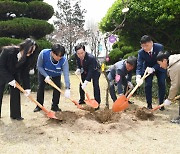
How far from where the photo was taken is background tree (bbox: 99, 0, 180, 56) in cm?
639

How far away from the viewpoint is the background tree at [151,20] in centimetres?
639

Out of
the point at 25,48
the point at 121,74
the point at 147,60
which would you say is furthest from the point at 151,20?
the point at 25,48

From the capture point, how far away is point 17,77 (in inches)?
190

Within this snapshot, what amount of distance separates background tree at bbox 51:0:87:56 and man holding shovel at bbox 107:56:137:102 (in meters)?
18.7

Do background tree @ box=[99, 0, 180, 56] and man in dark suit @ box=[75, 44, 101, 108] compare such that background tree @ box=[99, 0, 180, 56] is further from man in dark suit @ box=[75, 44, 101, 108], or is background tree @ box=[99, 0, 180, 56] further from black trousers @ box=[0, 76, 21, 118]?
black trousers @ box=[0, 76, 21, 118]

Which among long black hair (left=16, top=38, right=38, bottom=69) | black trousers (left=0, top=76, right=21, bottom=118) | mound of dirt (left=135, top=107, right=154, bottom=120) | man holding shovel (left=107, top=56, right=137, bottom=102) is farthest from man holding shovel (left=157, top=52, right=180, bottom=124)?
black trousers (left=0, top=76, right=21, bottom=118)

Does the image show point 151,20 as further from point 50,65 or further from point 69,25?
point 69,25

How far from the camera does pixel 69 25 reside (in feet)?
84.0

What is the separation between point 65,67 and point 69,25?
68.9 ft

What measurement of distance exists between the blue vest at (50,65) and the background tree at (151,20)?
92.8 inches

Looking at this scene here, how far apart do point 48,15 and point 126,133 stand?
6.46 m

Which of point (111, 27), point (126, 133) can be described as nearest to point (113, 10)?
point (111, 27)

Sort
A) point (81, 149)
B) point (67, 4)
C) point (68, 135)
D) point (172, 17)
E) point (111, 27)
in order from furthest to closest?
1. point (67, 4)
2. point (111, 27)
3. point (172, 17)
4. point (68, 135)
5. point (81, 149)

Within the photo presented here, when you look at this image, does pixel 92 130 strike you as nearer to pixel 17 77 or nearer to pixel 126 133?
pixel 126 133
